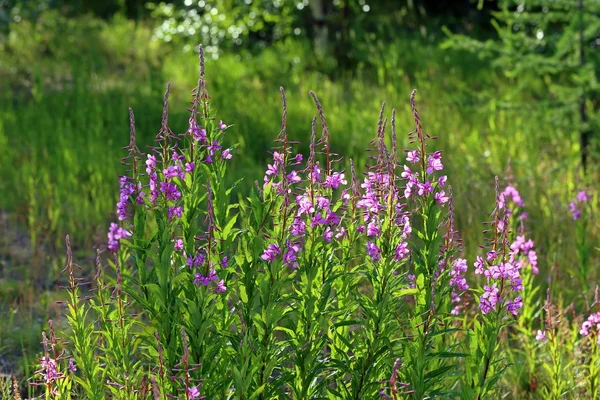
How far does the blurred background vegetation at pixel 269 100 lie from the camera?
521cm

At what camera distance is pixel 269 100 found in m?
7.71

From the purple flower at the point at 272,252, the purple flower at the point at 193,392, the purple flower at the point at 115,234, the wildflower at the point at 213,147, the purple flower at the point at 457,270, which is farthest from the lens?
the purple flower at the point at 115,234

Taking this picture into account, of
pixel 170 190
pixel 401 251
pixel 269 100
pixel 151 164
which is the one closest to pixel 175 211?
pixel 170 190

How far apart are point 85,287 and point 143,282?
2.60 m

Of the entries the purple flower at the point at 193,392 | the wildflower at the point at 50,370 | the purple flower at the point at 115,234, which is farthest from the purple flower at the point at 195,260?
the purple flower at the point at 115,234

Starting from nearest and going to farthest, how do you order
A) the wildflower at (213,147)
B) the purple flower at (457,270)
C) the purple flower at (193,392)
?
the purple flower at (193,392) < the wildflower at (213,147) < the purple flower at (457,270)

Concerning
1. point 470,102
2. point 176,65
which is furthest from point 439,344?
point 176,65

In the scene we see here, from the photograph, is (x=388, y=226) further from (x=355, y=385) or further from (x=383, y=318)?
(x=355, y=385)

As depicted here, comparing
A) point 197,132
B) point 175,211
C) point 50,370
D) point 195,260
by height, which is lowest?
point 50,370

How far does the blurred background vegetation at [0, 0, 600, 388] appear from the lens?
17.1 ft

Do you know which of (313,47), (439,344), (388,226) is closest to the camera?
(388,226)

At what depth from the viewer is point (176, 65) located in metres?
9.13

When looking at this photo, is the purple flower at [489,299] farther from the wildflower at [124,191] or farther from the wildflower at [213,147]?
the wildflower at [124,191]

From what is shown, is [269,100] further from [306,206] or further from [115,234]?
[306,206]
